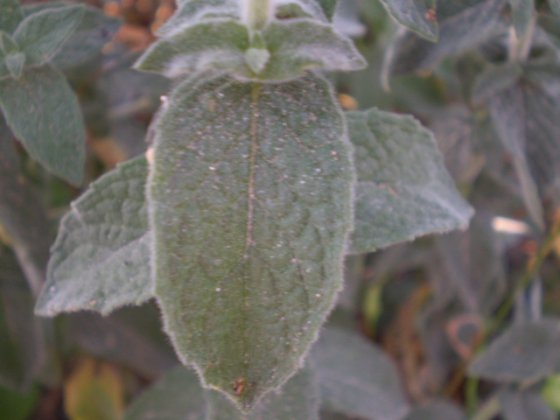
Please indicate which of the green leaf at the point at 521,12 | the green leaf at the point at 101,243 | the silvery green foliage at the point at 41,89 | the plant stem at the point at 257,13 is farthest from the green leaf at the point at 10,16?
the green leaf at the point at 521,12

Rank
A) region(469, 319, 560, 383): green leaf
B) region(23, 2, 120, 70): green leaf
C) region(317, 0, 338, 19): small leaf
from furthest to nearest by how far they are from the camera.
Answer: region(469, 319, 560, 383): green leaf, region(23, 2, 120, 70): green leaf, region(317, 0, 338, 19): small leaf

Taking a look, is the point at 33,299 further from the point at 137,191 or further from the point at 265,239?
the point at 265,239

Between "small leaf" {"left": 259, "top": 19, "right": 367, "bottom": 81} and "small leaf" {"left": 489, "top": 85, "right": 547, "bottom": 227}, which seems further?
"small leaf" {"left": 489, "top": 85, "right": 547, "bottom": 227}

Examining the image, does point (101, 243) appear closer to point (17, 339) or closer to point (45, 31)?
point (45, 31)

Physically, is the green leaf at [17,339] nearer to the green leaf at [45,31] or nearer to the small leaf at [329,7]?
the green leaf at [45,31]

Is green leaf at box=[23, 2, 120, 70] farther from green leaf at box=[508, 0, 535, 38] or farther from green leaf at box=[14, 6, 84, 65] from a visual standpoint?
green leaf at box=[508, 0, 535, 38]

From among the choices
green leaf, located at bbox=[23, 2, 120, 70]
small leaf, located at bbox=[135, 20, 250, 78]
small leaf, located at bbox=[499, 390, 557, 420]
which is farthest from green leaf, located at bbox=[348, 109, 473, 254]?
small leaf, located at bbox=[499, 390, 557, 420]
